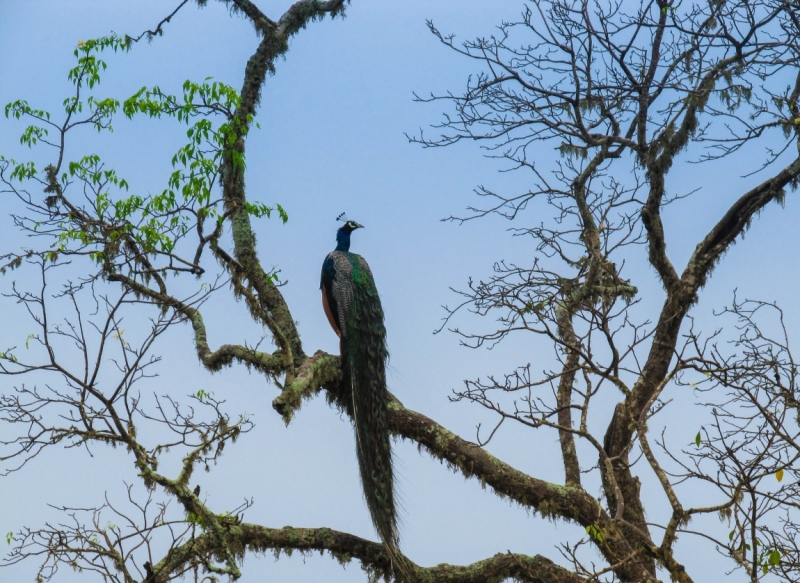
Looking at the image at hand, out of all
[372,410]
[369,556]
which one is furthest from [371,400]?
[369,556]

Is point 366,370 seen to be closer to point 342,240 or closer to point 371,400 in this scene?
point 371,400

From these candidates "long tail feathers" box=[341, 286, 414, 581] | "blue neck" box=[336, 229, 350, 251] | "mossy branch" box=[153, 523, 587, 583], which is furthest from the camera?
"blue neck" box=[336, 229, 350, 251]

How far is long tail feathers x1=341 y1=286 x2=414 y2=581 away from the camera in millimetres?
6223

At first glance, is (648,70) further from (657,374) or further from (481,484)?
(481,484)

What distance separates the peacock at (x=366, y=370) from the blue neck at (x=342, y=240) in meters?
0.36

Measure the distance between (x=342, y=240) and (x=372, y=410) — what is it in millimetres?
2061

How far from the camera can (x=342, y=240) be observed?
26.5 ft

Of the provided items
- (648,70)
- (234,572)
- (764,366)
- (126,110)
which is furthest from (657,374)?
(126,110)

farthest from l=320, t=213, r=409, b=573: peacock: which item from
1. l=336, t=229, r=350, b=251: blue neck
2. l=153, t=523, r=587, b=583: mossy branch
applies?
l=336, t=229, r=350, b=251: blue neck

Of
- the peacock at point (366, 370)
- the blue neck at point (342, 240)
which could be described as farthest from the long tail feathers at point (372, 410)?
the blue neck at point (342, 240)

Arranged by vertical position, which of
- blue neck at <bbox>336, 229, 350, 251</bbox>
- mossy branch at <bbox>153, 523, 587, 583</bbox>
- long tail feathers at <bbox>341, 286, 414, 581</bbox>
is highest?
blue neck at <bbox>336, 229, 350, 251</bbox>

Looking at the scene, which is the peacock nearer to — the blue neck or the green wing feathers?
the green wing feathers

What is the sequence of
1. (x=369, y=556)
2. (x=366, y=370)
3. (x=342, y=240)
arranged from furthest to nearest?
(x=342, y=240) → (x=366, y=370) → (x=369, y=556)

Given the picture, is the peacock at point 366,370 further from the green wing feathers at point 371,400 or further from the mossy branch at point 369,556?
the mossy branch at point 369,556
